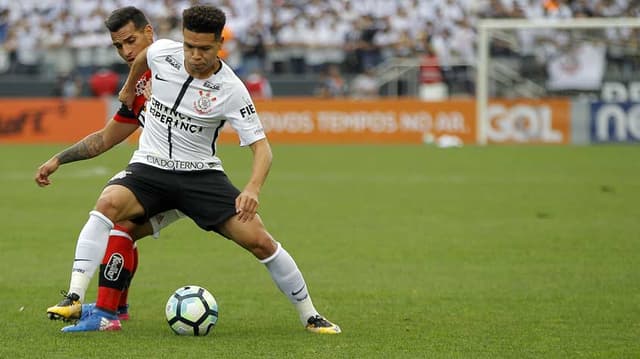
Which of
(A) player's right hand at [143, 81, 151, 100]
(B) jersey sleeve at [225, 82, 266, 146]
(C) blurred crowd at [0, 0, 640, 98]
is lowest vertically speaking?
(C) blurred crowd at [0, 0, 640, 98]

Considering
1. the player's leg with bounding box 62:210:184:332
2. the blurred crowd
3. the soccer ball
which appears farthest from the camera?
the blurred crowd

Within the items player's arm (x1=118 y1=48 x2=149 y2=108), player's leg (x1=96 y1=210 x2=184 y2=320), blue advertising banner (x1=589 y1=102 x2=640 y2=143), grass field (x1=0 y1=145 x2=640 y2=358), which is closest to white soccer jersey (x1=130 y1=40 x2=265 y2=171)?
player's arm (x1=118 y1=48 x2=149 y2=108)

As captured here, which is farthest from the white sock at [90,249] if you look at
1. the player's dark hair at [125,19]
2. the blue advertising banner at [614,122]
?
the blue advertising banner at [614,122]

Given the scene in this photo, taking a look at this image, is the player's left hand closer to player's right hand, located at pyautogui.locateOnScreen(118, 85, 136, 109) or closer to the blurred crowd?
player's right hand, located at pyautogui.locateOnScreen(118, 85, 136, 109)

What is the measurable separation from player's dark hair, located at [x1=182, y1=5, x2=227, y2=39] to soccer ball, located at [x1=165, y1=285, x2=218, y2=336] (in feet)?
5.47

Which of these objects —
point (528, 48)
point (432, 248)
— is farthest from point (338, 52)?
point (432, 248)

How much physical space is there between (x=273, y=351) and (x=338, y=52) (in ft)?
90.3

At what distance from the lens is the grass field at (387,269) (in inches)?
284

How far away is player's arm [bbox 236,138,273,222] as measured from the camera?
6957 millimetres

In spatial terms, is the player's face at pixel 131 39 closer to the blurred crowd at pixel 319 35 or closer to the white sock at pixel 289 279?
the white sock at pixel 289 279

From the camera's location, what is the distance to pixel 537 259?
11242 mm

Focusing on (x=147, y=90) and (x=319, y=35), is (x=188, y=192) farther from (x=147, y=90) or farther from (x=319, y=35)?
(x=319, y=35)

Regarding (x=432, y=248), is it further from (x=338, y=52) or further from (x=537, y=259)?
(x=338, y=52)

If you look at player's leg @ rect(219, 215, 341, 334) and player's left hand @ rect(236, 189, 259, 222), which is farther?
player's leg @ rect(219, 215, 341, 334)
